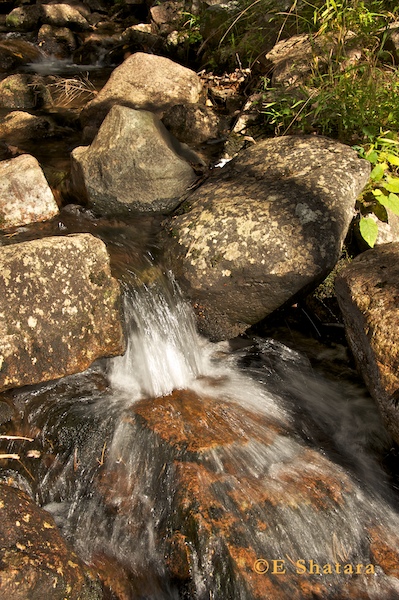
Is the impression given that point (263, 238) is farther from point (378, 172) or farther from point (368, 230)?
point (378, 172)

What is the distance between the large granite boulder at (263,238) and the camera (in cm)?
336

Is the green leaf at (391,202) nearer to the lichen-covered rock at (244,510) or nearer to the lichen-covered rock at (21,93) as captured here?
the lichen-covered rock at (244,510)

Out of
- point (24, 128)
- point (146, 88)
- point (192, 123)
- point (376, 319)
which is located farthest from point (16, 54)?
point (376, 319)

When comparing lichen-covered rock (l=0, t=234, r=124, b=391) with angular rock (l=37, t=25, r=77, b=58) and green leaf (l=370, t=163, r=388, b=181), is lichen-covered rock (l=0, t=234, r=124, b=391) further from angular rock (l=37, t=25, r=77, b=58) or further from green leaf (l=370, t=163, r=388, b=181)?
angular rock (l=37, t=25, r=77, b=58)

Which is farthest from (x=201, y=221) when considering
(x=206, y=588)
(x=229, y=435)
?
(x=206, y=588)

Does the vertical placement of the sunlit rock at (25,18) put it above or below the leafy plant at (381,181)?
below

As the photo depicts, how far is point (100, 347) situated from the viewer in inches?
118

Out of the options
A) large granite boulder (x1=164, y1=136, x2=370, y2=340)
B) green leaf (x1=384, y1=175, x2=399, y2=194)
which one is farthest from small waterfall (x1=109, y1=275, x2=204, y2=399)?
green leaf (x1=384, y1=175, x2=399, y2=194)

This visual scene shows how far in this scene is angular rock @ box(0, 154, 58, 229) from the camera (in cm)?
382

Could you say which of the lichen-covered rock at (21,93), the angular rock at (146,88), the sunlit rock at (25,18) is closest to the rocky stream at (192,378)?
the angular rock at (146,88)

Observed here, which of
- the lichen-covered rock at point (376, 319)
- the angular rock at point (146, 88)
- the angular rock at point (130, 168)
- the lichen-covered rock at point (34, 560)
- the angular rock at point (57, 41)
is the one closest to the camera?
the lichen-covered rock at point (34, 560)

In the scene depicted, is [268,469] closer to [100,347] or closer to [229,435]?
[229,435]

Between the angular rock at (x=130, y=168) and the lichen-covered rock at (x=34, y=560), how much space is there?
2612mm

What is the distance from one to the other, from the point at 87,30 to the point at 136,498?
418 inches
